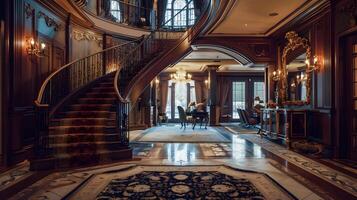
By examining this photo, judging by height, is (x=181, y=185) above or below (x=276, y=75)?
below

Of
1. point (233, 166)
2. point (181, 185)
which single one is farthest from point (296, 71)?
point (181, 185)

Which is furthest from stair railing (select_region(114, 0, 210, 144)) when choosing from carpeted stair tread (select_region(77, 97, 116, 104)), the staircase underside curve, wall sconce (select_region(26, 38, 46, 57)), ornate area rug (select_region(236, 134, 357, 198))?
ornate area rug (select_region(236, 134, 357, 198))

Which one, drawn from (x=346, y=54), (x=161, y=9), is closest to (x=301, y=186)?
(x=346, y=54)

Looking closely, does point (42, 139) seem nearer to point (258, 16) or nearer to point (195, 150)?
point (195, 150)

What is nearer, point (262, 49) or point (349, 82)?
point (349, 82)

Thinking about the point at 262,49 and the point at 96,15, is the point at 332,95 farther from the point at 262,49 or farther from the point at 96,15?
the point at 96,15

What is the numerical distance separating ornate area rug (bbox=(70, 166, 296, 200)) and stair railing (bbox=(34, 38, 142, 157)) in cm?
139

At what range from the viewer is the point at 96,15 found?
9.17 metres

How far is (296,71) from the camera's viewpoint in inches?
317

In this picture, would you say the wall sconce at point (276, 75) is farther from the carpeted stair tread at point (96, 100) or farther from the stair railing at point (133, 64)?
the carpeted stair tread at point (96, 100)

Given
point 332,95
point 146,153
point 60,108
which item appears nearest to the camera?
point 332,95

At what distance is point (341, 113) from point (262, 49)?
413cm

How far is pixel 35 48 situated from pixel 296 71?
652 cm

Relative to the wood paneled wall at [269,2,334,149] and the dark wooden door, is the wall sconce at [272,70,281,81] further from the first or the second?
the dark wooden door
